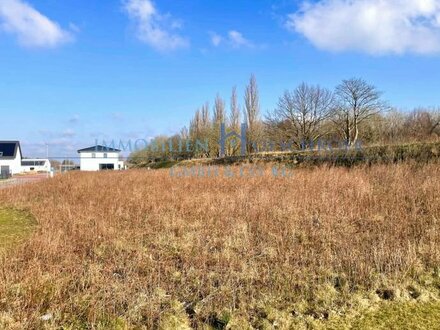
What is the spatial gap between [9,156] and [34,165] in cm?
1394

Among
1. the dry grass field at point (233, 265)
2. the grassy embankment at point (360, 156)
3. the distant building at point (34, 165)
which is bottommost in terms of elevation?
the dry grass field at point (233, 265)

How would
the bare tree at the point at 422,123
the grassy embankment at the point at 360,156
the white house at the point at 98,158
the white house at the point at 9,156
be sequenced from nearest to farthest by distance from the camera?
1. the grassy embankment at the point at 360,156
2. the bare tree at the point at 422,123
3. the white house at the point at 98,158
4. the white house at the point at 9,156

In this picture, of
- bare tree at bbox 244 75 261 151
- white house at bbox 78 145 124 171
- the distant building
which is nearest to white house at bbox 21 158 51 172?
the distant building

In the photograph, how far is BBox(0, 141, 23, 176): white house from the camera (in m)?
51.1

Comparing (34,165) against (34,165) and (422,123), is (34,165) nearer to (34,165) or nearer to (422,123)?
(34,165)

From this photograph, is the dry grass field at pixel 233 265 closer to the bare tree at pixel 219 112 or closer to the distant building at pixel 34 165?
the bare tree at pixel 219 112

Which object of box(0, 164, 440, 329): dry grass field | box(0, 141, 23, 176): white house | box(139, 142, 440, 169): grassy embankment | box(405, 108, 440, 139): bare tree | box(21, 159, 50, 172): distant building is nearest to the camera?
box(0, 164, 440, 329): dry grass field

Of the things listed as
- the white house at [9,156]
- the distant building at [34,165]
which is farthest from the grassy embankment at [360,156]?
the distant building at [34,165]

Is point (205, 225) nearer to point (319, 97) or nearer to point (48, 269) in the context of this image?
point (48, 269)

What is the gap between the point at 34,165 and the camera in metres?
65.6

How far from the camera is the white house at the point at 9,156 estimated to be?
5108 centimetres

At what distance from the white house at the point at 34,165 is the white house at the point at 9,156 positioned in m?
7.65

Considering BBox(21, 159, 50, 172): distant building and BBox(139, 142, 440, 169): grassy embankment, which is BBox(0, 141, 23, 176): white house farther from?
BBox(139, 142, 440, 169): grassy embankment

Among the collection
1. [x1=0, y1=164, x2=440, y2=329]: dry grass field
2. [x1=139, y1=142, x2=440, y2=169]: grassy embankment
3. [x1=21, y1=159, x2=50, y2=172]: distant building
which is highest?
[x1=21, y1=159, x2=50, y2=172]: distant building
